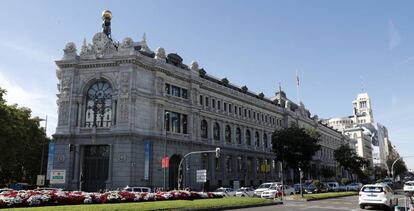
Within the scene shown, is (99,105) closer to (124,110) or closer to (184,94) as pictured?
(124,110)

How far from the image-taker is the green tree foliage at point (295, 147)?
64375 mm

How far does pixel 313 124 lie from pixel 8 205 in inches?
3524

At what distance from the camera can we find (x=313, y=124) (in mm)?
101875

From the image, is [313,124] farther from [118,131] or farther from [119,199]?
[119,199]

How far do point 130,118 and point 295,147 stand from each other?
29.5m

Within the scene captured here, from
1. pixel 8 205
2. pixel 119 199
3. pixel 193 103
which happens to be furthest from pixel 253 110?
pixel 8 205

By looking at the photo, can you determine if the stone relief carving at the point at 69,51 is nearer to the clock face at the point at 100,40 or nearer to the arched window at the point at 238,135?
the clock face at the point at 100,40

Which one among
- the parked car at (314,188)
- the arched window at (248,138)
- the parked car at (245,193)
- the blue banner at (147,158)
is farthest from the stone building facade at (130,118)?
the parked car at (314,188)

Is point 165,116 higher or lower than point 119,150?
higher

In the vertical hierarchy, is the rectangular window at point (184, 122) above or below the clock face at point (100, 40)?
below

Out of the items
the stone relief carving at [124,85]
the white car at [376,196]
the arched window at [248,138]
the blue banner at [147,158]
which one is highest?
the stone relief carving at [124,85]

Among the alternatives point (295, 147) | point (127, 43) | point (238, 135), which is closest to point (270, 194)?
point (295, 147)

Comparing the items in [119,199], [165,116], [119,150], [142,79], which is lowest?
[119,199]

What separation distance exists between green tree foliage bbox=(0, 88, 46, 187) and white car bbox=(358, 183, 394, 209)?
126 ft
